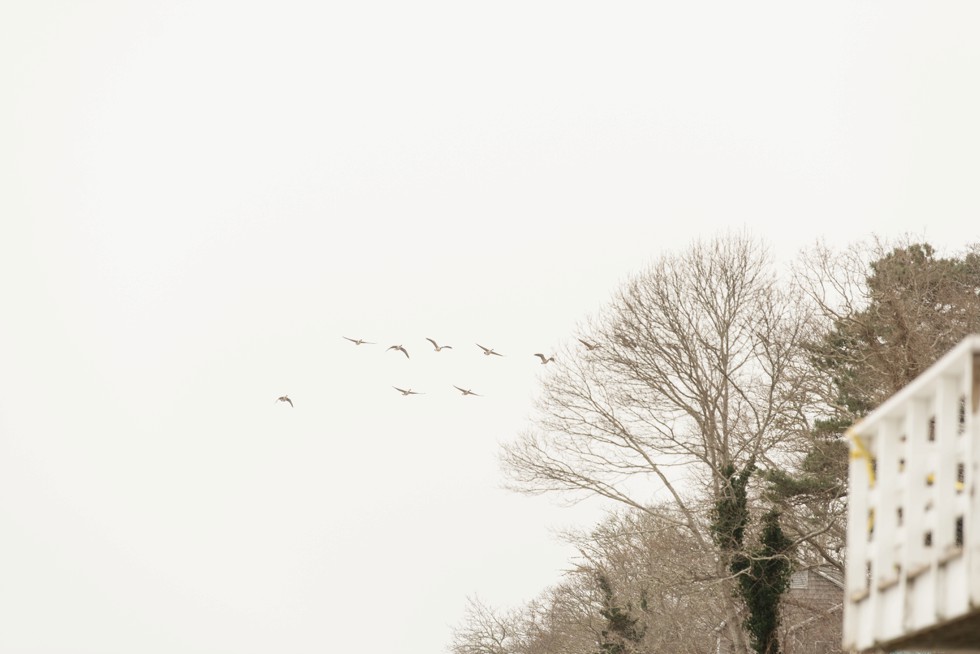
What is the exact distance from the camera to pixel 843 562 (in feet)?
110

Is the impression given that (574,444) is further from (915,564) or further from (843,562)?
Result: (915,564)

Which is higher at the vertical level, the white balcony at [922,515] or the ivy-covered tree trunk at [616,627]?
the ivy-covered tree trunk at [616,627]

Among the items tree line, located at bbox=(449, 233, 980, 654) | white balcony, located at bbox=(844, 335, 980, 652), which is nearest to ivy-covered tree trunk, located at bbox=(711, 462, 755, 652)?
tree line, located at bbox=(449, 233, 980, 654)

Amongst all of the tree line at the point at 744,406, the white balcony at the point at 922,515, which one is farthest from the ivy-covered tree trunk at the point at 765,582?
the white balcony at the point at 922,515

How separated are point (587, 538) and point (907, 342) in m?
13.3

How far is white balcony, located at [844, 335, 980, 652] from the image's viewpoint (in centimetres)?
594

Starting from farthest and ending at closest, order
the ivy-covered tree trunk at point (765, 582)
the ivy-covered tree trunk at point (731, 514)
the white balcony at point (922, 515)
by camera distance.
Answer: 1. the ivy-covered tree trunk at point (731, 514)
2. the ivy-covered tree trunk at point (765, 582)
3. the white balcony at point (922, 515)

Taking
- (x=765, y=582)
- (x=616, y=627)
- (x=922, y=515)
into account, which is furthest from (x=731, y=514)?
(x=922, y=515)

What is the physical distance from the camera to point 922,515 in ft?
20.9

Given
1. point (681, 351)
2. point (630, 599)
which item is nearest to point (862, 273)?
point (681, 351)

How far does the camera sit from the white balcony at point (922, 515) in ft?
19.5

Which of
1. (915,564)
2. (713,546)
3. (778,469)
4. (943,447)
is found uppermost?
(778,469)

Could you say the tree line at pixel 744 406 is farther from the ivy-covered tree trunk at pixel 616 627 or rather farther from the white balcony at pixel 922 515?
the white balcony at pixel 922 515

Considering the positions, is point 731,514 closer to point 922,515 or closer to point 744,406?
point 744,406
